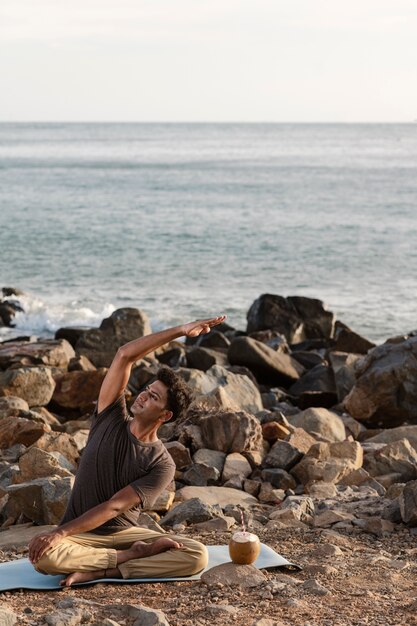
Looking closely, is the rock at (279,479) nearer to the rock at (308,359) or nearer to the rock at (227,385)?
the rock at (227,385)

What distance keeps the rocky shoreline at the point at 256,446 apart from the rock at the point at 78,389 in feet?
0.05

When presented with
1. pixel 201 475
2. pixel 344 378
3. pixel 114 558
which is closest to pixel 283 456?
pixel 201 475

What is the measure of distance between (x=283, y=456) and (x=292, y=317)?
1140 cm

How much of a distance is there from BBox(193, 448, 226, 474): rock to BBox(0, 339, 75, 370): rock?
649cm

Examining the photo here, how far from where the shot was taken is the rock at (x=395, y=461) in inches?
411

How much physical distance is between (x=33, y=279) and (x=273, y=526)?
2363 cm

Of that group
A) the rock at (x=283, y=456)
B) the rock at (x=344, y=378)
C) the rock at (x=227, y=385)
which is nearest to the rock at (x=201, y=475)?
the rock at (x=283, y=456)

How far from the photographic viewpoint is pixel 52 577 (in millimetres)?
6969

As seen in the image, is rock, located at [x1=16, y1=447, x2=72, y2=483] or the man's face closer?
the man's face

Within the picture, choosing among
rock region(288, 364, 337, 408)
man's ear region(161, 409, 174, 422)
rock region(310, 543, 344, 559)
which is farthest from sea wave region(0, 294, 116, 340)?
man's ear region(161, 409, 174, 422)

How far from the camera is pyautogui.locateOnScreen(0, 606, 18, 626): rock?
592 centimetres


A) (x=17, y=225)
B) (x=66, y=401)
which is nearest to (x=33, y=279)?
(x=17, y=225)

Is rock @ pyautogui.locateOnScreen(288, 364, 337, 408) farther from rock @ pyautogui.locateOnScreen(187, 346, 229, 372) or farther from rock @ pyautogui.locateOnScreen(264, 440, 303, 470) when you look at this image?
rock @ pyautogui.locateOnScreen(264, 440, 303, 470)

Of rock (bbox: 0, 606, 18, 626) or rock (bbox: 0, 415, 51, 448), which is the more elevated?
rock (bbox: 0, 606, 18, 626)
